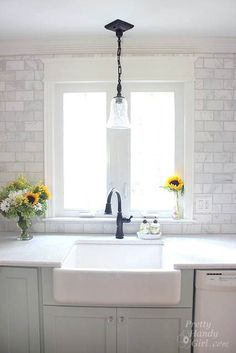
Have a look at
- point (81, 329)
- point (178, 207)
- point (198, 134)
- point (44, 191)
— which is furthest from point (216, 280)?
point (44, 191)

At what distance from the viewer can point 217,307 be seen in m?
1.52

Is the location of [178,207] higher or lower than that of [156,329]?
higher

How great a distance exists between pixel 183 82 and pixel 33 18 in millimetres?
1146

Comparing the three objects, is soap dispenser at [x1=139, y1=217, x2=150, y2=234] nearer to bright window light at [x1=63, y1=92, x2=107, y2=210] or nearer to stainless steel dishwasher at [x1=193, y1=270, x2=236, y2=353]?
bright window light at [x1=63, y1=92, x2=107, y2=210]

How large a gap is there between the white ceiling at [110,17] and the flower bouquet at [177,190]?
1.06 metres

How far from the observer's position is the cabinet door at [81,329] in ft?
5.08

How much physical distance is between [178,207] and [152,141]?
56 cm

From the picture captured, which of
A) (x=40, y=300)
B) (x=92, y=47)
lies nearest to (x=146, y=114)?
(x=92, y=47)

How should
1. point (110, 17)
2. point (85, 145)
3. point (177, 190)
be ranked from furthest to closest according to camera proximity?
point (85, 145) < point (177, 190) < point (110, 17)

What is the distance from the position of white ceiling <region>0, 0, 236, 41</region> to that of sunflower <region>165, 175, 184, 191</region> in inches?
41.5

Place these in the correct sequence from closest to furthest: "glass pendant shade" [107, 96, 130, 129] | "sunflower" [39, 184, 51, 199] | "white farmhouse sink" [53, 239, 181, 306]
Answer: "white farmhouse sink" [53, 239, 181, 306] → "glass pendant shade" [107, 96, 130, 129] → "sunflower" [39, 184, 51, 199]

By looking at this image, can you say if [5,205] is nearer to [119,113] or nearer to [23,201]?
[23,201]

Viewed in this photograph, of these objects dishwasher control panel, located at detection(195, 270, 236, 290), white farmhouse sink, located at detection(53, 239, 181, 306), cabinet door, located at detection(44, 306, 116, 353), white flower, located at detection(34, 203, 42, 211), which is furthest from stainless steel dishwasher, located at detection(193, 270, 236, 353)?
white flower, located at detection(34, 203, 42, 211)

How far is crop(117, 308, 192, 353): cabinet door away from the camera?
60.6 inches
